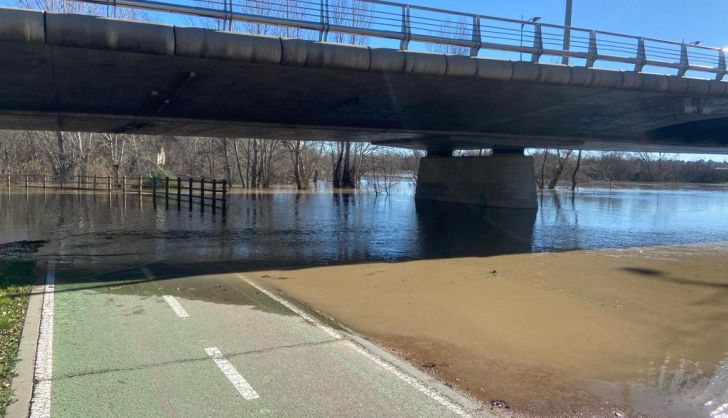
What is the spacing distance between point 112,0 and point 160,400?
9.52 metres

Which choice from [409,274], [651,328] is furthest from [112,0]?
[651,328]

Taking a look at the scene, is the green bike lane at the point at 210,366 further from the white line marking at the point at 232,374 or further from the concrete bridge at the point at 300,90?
the concrete bridge at the point at 300,90

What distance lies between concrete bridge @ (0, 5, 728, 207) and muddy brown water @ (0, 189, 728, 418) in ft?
13.7

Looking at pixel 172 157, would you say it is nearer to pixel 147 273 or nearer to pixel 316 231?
pixel 316 231

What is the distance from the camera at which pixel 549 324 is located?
7605 millimetres

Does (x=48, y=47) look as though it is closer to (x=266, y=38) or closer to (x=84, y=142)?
(x=266, y=38)

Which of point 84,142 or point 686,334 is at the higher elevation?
point 84,142

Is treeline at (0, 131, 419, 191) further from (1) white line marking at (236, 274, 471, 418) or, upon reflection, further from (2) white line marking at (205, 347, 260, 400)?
(2) white line marking at (205, 347, 260, 400)

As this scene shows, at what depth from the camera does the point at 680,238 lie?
19031 millimetres

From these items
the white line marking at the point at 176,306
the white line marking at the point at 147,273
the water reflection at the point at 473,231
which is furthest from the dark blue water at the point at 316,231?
the white line marking at the point at 176,306

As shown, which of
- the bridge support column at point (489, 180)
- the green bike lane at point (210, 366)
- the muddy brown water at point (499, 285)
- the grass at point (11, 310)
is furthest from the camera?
the bridge support column at point (489, 180)

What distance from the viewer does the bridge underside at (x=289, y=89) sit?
11656mm

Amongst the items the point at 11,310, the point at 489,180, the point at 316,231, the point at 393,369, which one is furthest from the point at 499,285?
the point at 489,180

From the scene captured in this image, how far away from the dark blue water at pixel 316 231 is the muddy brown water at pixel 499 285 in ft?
0.27
